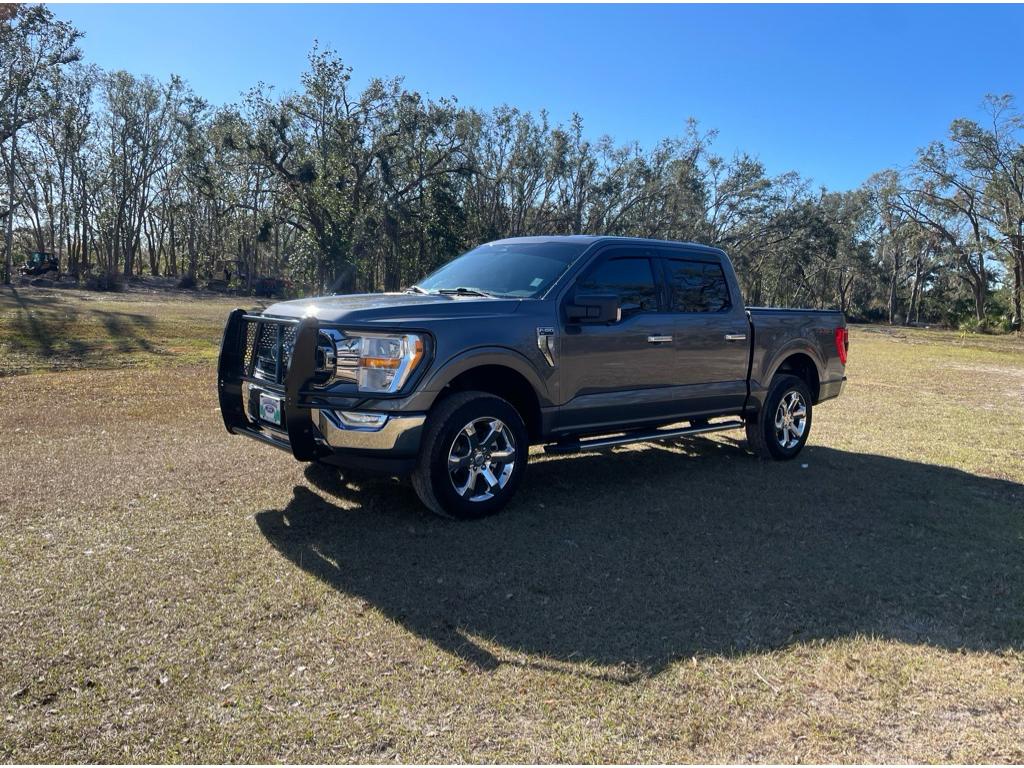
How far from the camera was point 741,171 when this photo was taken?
192 feet

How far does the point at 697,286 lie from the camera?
6.72 m

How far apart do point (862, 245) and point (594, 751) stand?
82144 mm

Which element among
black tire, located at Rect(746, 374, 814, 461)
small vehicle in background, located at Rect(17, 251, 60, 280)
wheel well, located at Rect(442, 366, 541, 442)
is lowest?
black tire, located at Rect(746, 374, 814, 461)

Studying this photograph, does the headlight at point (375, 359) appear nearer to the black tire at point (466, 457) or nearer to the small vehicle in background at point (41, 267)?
the black tire at point (466, 457)

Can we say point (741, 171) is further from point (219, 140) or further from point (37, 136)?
point (37, 136)

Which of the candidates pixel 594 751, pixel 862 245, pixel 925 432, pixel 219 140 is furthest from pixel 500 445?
pixel 862 245

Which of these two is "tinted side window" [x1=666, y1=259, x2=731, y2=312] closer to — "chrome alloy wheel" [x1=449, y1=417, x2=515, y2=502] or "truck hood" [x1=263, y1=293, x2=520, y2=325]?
"truck hood" [x1=263, y1=293, x2=520, y2=325]

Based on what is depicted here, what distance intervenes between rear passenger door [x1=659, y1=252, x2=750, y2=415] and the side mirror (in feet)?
3.69

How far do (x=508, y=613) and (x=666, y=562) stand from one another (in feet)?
4.06

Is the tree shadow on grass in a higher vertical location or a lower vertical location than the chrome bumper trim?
higher

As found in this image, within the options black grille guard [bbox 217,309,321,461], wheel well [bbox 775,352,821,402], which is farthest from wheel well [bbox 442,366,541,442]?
wheel well [bbox 775,352,821,402]

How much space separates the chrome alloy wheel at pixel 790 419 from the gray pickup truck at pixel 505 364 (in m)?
0.10

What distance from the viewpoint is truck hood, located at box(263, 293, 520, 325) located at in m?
4.70

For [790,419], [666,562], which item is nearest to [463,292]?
[666,562]
